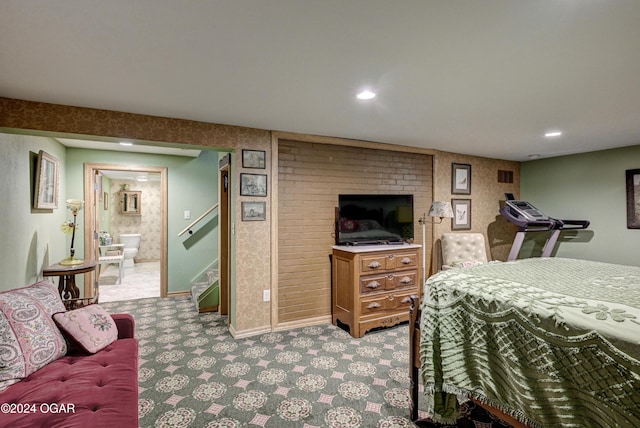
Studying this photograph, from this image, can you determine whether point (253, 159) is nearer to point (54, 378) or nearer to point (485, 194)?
point (54, 378)

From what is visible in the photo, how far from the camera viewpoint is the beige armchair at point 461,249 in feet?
14.8

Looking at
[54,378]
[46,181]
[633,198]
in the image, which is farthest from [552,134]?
[46,181]

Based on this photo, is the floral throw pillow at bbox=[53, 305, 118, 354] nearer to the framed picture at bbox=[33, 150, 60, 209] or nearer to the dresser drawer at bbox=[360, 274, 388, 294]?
the framed picture at bbox=[33, 150, 60, 209]

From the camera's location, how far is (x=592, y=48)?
168 cm

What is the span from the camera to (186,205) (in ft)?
16.8

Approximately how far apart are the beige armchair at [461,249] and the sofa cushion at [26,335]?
166 inches

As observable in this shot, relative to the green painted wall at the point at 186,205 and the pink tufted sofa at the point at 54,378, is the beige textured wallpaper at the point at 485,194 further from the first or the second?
the pink tufted sofa at the point at 54,378

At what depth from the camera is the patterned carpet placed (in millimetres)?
1972

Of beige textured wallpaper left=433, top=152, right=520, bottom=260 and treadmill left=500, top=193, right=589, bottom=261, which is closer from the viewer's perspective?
treadmill left=500, top=193, right=589, bottom=261

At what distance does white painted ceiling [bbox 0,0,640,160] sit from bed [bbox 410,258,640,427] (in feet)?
4.34

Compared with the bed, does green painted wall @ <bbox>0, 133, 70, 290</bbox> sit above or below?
above

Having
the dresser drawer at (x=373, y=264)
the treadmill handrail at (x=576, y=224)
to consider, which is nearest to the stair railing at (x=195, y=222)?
the dresser drawer at (x=373, y=264)

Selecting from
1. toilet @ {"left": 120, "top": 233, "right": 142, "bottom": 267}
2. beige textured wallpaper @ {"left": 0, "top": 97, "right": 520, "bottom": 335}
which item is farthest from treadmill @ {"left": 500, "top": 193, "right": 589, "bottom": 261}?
toilet @ {"left": 120, "top": 233, "right": 142, "bottom": 267}

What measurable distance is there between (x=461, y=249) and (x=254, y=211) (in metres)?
3.10
